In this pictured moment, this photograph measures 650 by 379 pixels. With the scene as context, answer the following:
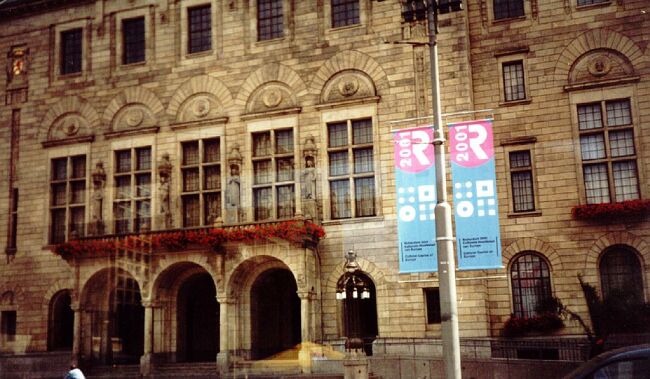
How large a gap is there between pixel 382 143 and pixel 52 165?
13496 millimetres

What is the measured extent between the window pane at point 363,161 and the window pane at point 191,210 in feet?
20.1

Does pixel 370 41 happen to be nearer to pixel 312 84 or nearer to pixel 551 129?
pixel 312 84

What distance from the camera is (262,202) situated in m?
25.9

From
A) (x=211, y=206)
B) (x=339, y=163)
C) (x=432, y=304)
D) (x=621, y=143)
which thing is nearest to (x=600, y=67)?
(x=621, y=143)

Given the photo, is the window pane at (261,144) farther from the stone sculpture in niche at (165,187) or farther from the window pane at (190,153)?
the stone sculpture in niche at (165,187)

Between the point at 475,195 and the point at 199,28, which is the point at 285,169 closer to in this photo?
the point at 199,28

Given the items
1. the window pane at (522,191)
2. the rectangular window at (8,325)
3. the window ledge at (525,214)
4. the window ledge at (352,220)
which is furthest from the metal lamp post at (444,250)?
the rectangular window at (8,325)

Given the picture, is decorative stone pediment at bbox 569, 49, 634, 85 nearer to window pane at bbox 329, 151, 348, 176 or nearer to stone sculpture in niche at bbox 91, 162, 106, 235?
window pane at bbox 329, 151, 348, 176

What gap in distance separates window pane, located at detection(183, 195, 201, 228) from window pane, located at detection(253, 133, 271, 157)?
285 centimetres

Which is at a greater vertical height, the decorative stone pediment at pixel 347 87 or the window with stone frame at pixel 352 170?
the decorative stone pediment at pixel 347 87

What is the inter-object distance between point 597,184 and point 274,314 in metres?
11.9

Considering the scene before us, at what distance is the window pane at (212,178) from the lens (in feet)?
87.1

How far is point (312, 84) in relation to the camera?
2573 cm

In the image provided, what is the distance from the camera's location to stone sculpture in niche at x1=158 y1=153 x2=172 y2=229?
26250mm
